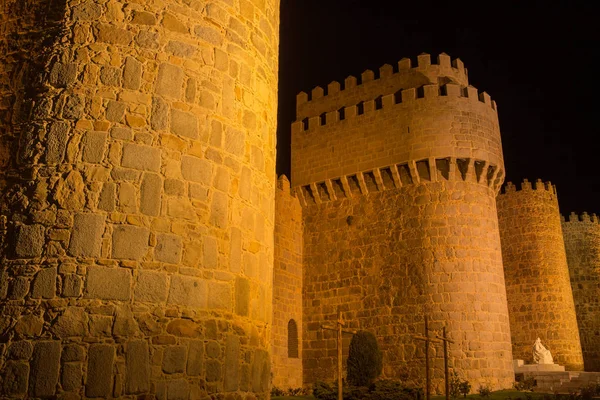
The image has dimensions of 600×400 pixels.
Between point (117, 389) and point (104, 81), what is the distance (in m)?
2.56

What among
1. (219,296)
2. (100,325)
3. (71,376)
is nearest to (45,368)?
(71,376)

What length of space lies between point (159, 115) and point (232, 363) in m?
2.33

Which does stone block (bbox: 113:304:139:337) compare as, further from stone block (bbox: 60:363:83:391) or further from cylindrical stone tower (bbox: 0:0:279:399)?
stone block (bbox: 60:363:83:391)

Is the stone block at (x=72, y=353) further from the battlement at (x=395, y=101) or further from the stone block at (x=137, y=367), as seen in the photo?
the battlement at (x=395, y=101)

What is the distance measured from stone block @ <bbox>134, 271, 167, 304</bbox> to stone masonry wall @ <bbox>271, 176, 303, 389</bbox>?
11456mm

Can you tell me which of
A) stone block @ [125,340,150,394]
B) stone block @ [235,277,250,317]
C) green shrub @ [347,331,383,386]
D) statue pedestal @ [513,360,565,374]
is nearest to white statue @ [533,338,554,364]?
statue pedestal @ [513,360,565,374]

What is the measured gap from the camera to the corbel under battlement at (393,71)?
57.2 ft

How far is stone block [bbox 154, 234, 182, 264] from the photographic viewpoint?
4695 millimetres

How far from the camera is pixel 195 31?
212 inches

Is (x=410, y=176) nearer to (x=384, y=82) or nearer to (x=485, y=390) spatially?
(x=384, y=82)

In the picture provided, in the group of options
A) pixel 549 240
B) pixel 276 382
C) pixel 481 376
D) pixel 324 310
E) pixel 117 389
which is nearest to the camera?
pixel 117 389

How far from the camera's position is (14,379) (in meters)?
4.09

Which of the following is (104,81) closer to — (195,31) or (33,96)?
(33,96)

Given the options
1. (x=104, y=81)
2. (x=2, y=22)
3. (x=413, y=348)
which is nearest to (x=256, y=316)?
(x=104, y=81)
